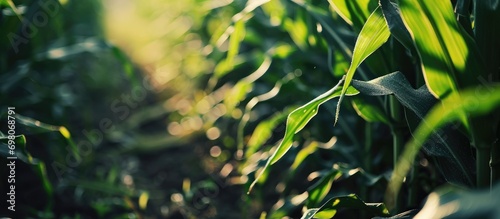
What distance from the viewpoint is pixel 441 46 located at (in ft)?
2.92

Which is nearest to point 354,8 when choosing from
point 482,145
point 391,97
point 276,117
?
point 391,97

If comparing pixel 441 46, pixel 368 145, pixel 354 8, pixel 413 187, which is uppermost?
pixel 354 8

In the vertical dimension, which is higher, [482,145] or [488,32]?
[488,32]

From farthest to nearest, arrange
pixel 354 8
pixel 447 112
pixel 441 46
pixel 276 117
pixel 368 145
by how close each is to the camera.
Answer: pixel 276 117, pixel 368 145, pixel 354 8, pixel 441 46, pixel 447 112

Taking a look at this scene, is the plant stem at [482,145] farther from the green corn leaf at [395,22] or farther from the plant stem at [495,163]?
the green corn leaf at [395,22]

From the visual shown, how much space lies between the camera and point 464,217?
56 centimetres

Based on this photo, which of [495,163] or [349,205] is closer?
[495,163]

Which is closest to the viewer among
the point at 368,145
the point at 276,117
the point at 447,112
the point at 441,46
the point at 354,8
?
the point at 447,112

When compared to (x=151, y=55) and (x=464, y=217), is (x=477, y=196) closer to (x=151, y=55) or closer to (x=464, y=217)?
(x=464, y=217)

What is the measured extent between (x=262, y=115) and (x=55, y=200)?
2.56 ft

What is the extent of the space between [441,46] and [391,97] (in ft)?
0.85

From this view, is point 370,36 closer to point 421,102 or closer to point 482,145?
point 421,102

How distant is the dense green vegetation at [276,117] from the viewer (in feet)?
2.99

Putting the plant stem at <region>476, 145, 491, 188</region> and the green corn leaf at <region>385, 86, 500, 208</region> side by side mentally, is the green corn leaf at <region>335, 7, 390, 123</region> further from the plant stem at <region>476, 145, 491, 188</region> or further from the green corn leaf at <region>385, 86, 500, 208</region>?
the plant stem at <region>476, 145, 491, 188</region>
